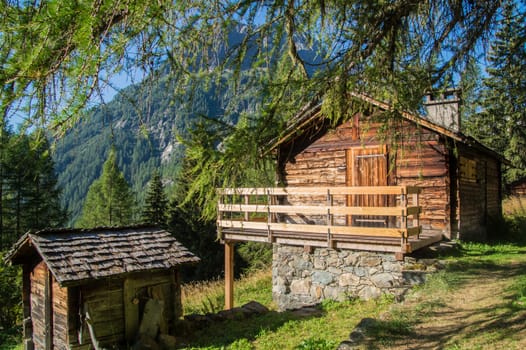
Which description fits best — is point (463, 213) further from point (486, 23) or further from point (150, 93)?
point (150, 93)

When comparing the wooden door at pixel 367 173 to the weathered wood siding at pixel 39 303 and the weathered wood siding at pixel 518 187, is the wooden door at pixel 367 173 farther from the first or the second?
the weathered wood siding at pixel 518 187

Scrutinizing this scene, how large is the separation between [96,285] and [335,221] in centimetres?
773

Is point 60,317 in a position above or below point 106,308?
below

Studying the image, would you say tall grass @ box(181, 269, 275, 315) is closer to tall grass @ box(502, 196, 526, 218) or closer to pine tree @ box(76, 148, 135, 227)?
tall grass @ box(502, 196, 526, 218)

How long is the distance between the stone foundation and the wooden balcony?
52 cm

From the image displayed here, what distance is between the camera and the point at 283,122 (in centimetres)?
425

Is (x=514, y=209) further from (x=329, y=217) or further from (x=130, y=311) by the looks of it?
(x=130, y=311)

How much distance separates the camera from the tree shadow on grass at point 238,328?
8.05 m

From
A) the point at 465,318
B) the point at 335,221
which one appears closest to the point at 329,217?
the point at 335,221

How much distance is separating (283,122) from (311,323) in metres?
5.37

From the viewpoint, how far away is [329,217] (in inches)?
387

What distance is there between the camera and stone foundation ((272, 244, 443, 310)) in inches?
354

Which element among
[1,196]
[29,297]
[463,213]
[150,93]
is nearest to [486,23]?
[150,93]

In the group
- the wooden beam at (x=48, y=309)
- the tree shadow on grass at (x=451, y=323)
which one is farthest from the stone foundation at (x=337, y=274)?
the wooden beam at (x=48, y=309)
